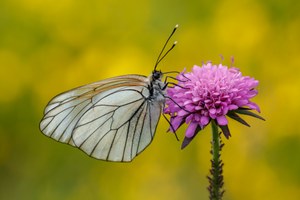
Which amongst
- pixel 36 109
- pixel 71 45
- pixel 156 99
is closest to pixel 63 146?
pixel 36 109

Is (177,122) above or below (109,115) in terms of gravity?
below

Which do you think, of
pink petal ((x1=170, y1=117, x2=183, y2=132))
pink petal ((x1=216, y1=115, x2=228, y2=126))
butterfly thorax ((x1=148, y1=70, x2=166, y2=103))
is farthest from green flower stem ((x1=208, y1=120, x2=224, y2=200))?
butterfly thorax ((x1=148, y1=70, x2=166, y2=103))

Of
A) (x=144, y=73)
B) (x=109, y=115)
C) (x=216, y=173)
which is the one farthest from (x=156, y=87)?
(x=144, y=73)

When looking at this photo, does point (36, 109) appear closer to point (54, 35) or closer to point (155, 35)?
point (54, 35)

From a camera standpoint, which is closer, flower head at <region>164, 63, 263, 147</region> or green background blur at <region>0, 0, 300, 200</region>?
flower head at <region>164, 63, 263, 147</region>

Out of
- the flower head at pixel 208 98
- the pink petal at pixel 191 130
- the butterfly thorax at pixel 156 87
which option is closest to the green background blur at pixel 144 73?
the butterfly thorax at pixel 156 87

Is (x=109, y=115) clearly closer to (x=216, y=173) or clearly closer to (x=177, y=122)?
(x=177, y=122)

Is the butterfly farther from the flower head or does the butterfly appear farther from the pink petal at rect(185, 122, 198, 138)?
the pink petal at rect(185, 122, 198, 138)
